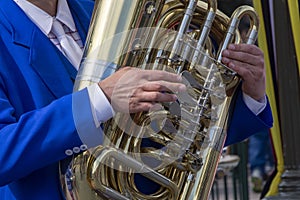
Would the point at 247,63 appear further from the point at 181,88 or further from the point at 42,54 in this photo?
the point at 42,54

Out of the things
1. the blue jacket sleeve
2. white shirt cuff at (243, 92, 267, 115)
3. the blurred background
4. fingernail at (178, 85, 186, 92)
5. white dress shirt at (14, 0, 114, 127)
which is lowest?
the blurred background

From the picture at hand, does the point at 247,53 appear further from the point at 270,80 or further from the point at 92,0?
the point at 270,80

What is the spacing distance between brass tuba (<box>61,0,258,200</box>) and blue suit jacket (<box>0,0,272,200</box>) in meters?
0.06

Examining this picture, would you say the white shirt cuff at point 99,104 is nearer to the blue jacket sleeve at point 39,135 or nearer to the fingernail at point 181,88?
the blue jacket sleeve at point 39,135

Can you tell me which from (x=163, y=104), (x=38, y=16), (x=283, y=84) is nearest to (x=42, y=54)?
(x=38, y=16)

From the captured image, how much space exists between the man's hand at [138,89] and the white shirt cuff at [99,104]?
1 cm

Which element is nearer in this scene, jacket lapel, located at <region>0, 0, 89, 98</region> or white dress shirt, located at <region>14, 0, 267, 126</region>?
white dress shirt, located at <region>14, 0, 267, 126</region>

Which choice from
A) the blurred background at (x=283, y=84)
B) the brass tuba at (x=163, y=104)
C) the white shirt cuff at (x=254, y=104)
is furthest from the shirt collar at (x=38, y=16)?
the blurred background at (x=283, y=84)

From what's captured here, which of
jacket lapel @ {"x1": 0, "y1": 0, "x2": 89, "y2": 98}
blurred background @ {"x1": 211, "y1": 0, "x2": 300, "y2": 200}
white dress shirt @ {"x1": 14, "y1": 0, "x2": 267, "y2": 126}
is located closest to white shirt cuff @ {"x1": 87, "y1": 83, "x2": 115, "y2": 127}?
white dress shirt @ {"x1": 14, "y1": 0, "x2": 267, "y2": 126}

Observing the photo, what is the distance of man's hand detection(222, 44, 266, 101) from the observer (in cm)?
252

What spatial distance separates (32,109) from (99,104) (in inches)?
8.7

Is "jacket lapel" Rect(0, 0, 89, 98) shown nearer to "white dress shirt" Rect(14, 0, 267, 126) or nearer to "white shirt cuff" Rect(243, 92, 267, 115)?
"white dress shirt" Rect(14, 0, 267, 126)

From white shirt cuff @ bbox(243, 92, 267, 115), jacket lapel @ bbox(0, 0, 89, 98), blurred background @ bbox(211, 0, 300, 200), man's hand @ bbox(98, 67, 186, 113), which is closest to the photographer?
man's hand @ bbox(98, 67, 186, 113)

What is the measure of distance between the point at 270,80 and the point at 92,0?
1.45 metres
